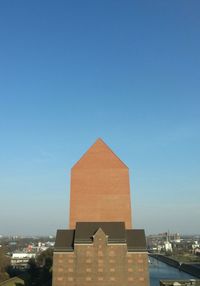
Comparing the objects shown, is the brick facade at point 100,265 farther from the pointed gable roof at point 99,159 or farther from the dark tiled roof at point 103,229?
the pointed gable roof at point 99,159

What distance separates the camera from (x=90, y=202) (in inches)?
1772

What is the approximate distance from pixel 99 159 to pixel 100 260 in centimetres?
1239

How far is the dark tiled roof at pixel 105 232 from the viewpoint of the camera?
40.1 meters

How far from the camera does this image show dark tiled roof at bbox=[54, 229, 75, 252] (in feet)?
132

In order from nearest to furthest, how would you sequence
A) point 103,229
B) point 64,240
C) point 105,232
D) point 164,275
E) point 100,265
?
point 100,265
point 105,232
point 64,240
point 103,229
point 164,275

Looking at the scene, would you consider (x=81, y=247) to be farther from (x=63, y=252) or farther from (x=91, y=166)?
(x=91, y=166)

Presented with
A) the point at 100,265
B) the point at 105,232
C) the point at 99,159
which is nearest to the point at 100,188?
the point at 99,159

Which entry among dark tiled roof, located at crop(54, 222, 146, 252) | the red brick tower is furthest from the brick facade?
the red brick tower

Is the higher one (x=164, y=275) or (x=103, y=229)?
(x=103, y=229)

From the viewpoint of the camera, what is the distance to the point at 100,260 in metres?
Answer: 39.6

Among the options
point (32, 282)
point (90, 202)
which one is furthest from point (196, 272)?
point (90, 202)

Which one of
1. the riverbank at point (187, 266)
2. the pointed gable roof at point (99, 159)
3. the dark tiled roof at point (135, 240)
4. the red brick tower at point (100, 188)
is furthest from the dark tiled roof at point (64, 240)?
the riverbank at point (187, 266)

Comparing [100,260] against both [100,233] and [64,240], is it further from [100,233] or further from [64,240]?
[64,240]

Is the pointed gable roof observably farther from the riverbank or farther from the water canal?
the riverbank
